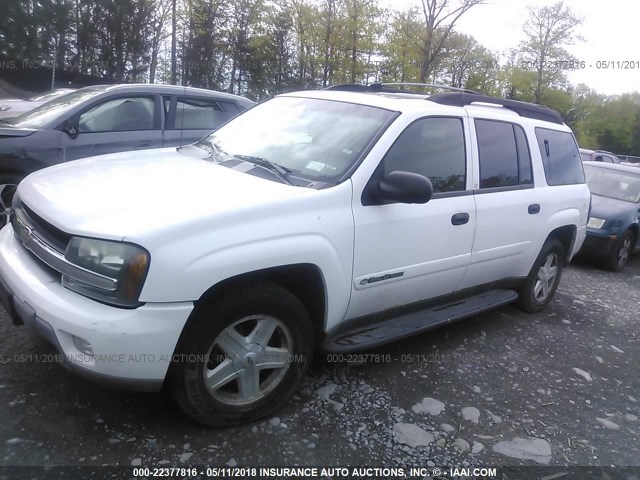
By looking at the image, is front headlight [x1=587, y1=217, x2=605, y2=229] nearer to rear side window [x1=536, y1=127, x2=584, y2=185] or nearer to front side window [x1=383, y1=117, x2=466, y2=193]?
rear side window [x1=536, y1=127, x2=584, y2=185]

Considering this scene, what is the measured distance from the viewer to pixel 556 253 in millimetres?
4902

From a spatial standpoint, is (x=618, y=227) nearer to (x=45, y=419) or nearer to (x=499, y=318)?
(x=499, y=318)

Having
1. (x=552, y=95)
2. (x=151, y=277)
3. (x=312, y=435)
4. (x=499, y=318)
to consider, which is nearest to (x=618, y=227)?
(x=499, y=318)

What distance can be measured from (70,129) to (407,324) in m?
4.21

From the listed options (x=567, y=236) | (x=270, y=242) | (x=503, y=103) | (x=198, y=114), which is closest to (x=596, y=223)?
(x=567, y=236)

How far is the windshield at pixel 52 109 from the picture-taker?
5.46 m

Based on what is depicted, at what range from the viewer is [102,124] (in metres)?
5.72

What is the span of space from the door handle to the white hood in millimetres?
1189

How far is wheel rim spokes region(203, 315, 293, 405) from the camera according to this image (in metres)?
2.54

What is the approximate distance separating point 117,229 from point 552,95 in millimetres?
35814

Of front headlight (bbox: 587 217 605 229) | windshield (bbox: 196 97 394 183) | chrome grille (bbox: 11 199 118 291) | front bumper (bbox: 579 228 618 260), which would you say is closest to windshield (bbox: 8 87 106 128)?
windshield (bbox: 196 97 394 183)

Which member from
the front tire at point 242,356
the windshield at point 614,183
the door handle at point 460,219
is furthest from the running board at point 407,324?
the windshield at point 614,183

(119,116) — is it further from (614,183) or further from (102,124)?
(614,183)

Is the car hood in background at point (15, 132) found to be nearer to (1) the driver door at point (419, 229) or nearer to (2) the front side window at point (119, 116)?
(2) the front side window at point (119, 116)
